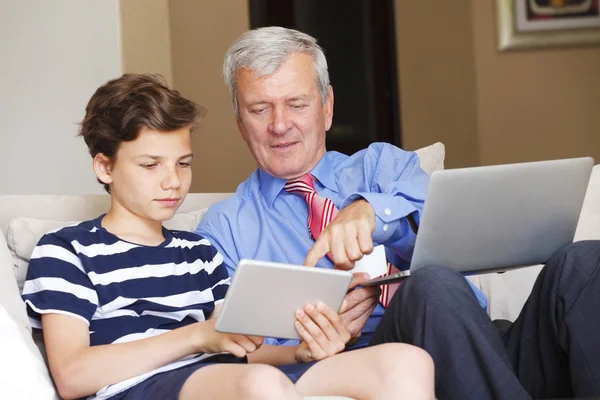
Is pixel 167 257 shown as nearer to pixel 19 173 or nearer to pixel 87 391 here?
pixel 87 391

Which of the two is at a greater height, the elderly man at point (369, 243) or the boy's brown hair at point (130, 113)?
the boy's brown hair at point (130, 113)

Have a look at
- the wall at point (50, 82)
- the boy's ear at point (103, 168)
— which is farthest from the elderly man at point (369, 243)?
the wall at point (50, 82)

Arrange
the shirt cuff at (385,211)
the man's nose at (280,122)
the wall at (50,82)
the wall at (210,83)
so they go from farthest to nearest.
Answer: the wall at (210,83) → the wall at (50,82) → the man's nose at (280,122) → the shirt cuff at (385,211)

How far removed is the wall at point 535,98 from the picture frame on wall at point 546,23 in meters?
0.06

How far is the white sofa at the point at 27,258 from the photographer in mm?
1479

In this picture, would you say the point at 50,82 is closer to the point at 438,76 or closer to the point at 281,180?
the point at 281,180

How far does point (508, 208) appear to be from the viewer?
1.56 metres

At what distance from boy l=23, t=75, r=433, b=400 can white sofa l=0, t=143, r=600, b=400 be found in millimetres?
38

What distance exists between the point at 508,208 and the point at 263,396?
1.80 feet

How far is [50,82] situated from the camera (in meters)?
3.30

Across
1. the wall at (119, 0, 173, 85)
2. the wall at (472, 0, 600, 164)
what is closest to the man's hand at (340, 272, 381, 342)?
the wall at (119, 0, 173, 85)

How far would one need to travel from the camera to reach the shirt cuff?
182cm

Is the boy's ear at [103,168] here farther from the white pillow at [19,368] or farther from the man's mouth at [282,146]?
the man's mouth at [282,146]

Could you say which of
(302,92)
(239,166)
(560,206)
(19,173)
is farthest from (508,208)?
(239,166)
